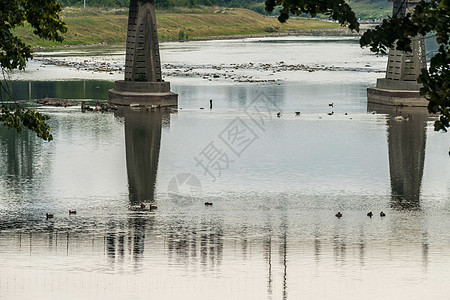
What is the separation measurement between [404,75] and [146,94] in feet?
68.1

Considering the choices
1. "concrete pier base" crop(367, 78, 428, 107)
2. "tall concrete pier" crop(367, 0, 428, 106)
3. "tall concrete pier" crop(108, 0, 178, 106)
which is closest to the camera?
"tall concrete pier" crop(108, 0, 178, 106)

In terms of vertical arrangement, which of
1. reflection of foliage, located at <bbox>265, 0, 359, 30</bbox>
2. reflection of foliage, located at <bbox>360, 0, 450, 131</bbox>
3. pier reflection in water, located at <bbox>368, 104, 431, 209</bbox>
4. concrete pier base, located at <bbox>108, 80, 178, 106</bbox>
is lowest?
pier reflection in water, located at <bbox>368, 104, 431, 209</bbox>

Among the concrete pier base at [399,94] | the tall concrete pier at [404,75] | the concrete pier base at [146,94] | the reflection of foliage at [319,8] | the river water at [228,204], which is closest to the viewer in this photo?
the reflection of foliage at [319,8]

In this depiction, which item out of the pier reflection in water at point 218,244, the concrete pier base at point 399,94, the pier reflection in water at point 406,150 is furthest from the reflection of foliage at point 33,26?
the concrete pier base at point 399,94

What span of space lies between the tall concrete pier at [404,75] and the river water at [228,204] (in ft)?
5.28

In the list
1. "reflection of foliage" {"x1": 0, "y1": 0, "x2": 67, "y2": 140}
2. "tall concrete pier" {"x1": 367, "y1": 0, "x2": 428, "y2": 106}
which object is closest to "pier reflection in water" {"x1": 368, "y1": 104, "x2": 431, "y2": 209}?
"tall concrete pier" {"x1": 367, "y1": 0, "x2": 428, "y2": 106}

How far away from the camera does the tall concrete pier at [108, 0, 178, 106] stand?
73.2 metres

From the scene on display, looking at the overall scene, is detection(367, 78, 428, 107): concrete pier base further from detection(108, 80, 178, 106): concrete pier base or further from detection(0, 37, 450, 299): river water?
detection(108, 80, 178, 106): concrete pier base

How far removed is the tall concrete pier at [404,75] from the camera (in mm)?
74438

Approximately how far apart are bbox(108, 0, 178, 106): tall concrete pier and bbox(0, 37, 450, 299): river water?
2661mm

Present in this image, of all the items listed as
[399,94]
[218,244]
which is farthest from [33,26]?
[399,94]

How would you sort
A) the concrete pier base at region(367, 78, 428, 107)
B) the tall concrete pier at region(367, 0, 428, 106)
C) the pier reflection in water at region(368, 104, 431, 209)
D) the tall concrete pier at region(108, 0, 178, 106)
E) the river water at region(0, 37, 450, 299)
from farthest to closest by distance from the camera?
the concrete pier base at region(367, 78, 428, 107) < the tall concrete pier at region(367, 0, 428, 106) < the tall concrete pier at region(108, 0, 178, 106) < the pier reflection in water at region(368, 104, 431, 209) < the river water at region(0, 37, 450, 299)

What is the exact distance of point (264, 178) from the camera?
144 ft

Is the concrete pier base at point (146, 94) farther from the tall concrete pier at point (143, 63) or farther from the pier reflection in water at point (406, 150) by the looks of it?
the pier reflection in water at point (406, 150)
